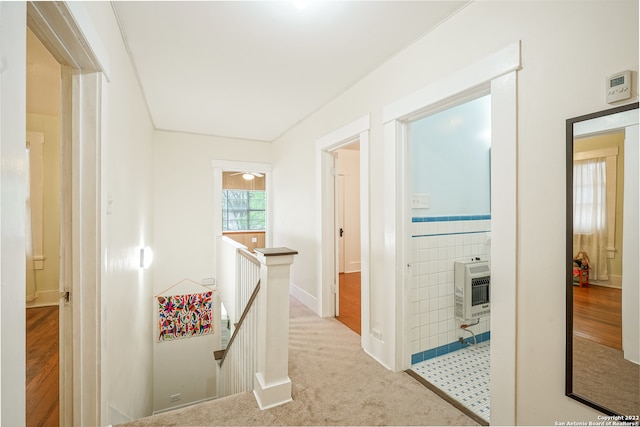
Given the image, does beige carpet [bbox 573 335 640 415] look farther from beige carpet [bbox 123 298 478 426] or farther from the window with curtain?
beige carpet [bbox 123 298 478 426]

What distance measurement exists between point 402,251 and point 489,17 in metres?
1.55

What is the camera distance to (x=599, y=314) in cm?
123

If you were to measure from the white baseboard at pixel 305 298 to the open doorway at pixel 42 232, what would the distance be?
7.75ft

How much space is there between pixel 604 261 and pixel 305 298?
3145mm

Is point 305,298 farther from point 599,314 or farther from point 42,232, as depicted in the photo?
point 599,314

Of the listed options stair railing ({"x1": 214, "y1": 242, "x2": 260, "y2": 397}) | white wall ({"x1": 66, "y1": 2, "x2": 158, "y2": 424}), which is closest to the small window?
stair railing ({"x1": 214, "y1": 242, "x2": 260, "y2": 397})

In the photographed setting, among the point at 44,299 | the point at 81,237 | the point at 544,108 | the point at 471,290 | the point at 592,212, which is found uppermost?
the point at 544,108

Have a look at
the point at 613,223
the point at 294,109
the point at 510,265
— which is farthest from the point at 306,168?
the point at 613,223

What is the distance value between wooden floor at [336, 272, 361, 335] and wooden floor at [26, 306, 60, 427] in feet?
7.70

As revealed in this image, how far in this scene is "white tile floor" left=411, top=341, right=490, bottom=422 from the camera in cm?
200

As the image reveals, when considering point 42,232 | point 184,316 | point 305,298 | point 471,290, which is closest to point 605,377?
point 471,290

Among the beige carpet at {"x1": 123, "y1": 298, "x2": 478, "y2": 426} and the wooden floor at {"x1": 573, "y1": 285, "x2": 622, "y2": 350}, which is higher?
the wooden floor at {"x1": 573, "y1": 285, "x2": 622, "y2": 350}

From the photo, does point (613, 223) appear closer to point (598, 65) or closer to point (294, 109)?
point (598, 65)

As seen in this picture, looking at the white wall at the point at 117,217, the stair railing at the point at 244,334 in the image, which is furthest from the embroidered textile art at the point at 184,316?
the white wall at the point at 117,217
